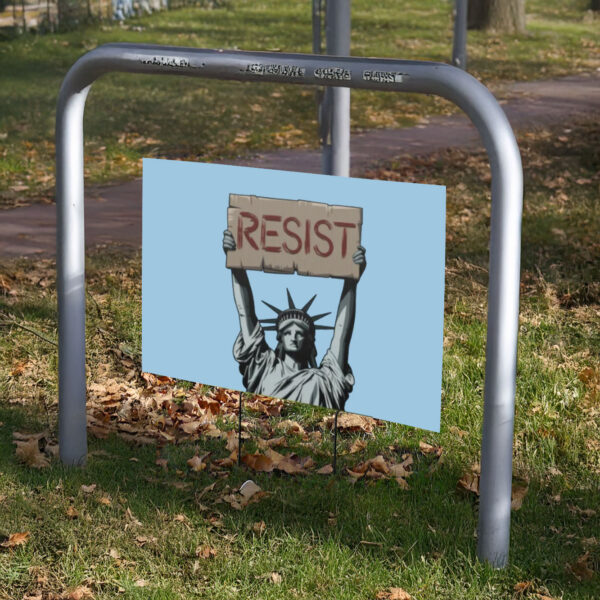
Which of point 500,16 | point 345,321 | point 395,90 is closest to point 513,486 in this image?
point 345,321

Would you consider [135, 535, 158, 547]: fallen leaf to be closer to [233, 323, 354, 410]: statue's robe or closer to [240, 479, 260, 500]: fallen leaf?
[240, 479, 260, 500]: fallen leaf

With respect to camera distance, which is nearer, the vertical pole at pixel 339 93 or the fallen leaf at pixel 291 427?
the fallen leaf at pixel 291 427

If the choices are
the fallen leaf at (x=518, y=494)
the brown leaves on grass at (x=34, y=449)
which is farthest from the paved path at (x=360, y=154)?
the fallen leaf at (x=518, y=494)

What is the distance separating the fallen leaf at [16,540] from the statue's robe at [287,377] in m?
0.95

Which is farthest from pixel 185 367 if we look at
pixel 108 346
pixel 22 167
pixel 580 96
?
pixel 580 96

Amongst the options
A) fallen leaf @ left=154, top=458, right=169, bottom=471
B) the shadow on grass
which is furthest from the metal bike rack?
fallen leaf @ left=154, top=458, right=169, bottom=471

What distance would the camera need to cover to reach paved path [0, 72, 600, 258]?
8.02 metres

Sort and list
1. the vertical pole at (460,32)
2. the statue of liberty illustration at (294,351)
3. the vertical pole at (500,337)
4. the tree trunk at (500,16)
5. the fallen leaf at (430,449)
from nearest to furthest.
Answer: the vertical pole at (500,337)
the statue of liberty illustration at (294,351)
the fallen leaf at (430,449)
the vertical pole at (460,32)
the tree trunk at (500,16)

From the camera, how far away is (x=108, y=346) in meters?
5.51

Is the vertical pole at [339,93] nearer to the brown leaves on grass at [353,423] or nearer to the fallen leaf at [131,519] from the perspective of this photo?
the brown leaves on grass at [353,423]

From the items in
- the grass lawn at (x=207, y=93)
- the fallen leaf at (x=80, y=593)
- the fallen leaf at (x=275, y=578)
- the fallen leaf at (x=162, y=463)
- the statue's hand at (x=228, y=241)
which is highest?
the statue's hand at (x=228, y=241)

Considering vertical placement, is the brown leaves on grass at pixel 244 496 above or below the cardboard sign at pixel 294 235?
below

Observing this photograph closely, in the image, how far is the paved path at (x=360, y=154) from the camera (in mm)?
8023

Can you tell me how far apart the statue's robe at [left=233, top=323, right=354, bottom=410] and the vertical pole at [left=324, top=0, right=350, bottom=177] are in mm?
2112
